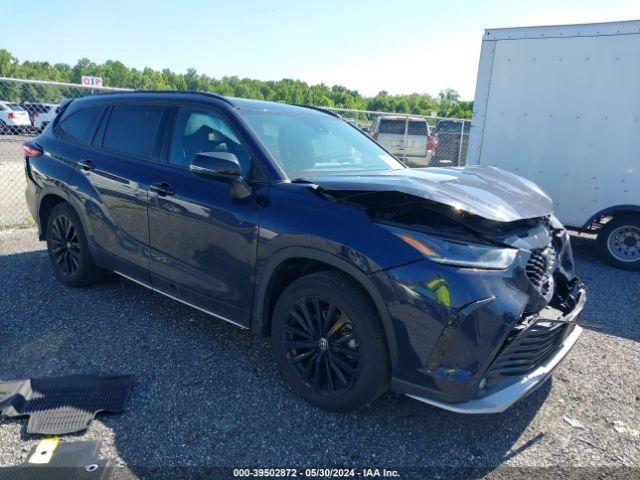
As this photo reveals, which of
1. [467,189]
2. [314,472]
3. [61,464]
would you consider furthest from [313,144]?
[61,464]

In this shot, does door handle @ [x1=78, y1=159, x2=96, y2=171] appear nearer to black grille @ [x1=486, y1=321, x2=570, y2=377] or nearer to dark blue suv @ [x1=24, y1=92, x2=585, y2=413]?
dark blue suv @ [x1=24, y1=92, x2=585, y2=413]

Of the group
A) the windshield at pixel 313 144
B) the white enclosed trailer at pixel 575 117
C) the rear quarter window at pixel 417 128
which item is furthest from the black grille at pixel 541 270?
the rear quarter window at pixel 417 128

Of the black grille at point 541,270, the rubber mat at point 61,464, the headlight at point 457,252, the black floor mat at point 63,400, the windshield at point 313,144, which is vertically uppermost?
the windshield at point 313,144

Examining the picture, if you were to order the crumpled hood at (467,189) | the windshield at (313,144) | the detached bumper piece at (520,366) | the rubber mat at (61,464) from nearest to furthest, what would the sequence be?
the rubber mat at (61,464) → the detached bumper piece at (520,366) → the crumpled hood at (467,189) → the windshield at (313,144)

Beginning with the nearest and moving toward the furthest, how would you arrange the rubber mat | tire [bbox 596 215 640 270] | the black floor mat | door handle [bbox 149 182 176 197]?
1. the rubber mat
2. the black floor mat
3. door handle [bbox 149 182 176 197]
4. tire [bbox 596 215 640 270]

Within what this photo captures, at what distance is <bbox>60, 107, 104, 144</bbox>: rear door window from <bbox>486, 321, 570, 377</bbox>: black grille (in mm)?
3839

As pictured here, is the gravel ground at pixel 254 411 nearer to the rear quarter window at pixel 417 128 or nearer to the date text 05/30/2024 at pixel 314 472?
the date text 05/30/2024 at pixel 314 472

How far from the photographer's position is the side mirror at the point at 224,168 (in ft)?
9.62

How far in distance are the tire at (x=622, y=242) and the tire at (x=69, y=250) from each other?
634 centimetres

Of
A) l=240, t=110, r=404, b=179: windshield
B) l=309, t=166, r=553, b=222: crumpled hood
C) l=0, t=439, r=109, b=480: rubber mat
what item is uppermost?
l=240, t=110, r=404, b=179: windshield

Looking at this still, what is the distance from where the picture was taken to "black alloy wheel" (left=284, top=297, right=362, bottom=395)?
2719mm

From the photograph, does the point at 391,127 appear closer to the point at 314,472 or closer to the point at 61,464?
the point at 314,472

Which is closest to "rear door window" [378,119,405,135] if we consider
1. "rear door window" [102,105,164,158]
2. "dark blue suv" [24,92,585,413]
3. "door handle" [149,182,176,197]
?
"dark blue suv" [24,92,585,413]

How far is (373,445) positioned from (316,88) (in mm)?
109305
